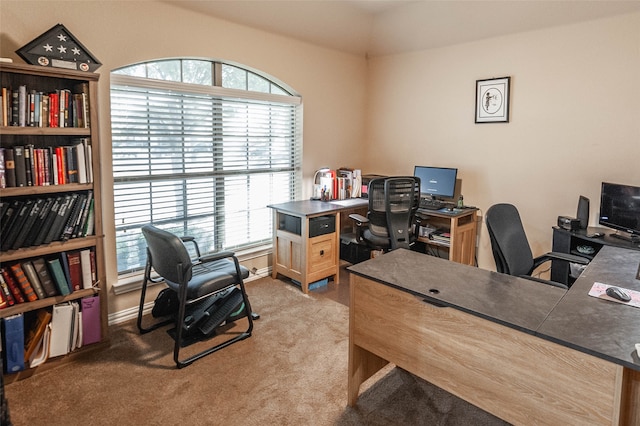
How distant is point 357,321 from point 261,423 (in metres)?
0.72

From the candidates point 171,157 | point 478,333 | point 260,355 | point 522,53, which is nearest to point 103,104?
point 171,157

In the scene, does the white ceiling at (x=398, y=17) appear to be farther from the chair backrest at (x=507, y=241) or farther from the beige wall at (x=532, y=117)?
the chair backrest at (x=507, y=241)

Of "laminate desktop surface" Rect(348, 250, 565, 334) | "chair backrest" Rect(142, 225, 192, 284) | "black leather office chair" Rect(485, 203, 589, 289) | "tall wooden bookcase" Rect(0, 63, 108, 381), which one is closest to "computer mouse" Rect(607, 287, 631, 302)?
"laminate desktop surface" Rect(348, 250, 565, 334)

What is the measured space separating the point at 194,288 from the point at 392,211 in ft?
6.36

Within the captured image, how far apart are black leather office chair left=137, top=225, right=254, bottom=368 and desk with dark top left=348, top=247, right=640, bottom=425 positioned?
105 cm

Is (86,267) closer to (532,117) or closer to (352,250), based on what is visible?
(352,250)

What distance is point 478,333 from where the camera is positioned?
1.65 meters

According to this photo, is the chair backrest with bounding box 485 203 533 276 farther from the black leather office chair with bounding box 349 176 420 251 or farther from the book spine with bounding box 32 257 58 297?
the book spine with bounding box 32 257 58 297

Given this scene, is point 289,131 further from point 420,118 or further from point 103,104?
point 103,104

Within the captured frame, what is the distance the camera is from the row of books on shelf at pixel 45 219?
2332mm

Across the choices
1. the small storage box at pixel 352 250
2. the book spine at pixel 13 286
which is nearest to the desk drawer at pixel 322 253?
the small storage box at pixel 352 250

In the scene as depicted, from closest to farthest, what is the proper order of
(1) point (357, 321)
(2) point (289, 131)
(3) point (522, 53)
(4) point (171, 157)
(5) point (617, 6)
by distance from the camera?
(1) point (357, 321), (5) point (617, 6), (4) point (171, 157), (3) point (522, 53), (2) point (289, 131)

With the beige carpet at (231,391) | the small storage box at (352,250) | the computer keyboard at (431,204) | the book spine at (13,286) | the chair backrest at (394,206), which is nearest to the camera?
the beige carpet at (231,391)

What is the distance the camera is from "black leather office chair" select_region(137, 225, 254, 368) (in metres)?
2.51
